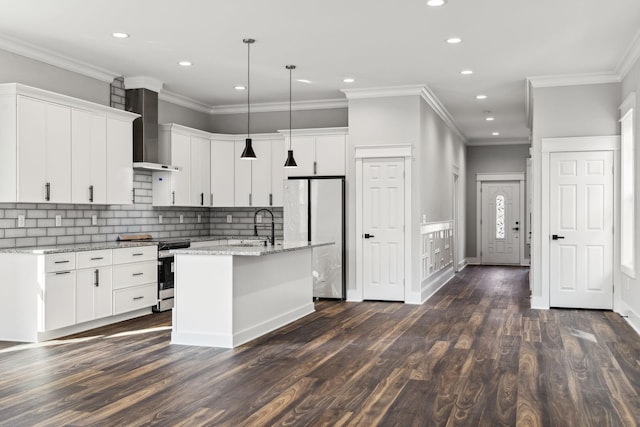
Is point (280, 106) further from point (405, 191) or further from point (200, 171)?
point (405, 191)

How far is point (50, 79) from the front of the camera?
645 centimetres

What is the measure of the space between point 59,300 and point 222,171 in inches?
146

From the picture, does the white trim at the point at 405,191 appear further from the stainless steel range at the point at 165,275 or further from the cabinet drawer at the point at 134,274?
the cabinet drawer at the point at 134,274

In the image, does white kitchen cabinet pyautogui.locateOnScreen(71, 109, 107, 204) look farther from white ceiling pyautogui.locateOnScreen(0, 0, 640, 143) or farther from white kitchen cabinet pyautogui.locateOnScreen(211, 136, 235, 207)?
white kitchen cabinet pyautogui.locateOnScreen(211, 136, 235, 207)

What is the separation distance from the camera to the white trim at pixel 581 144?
7.16m

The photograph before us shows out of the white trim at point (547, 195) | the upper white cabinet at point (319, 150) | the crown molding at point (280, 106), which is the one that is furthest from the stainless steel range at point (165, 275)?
the white trim at point (547, 195)

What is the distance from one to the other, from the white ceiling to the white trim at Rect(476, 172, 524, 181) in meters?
6.07

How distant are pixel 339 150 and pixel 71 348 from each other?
4.35m

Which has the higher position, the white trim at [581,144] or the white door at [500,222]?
the white trim at [581,144]

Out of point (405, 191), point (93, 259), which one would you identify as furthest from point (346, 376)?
point (405, 191)

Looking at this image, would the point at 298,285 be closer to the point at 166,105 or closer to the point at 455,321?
the point at 455,321

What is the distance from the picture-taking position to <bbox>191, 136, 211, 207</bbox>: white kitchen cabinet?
8570mm

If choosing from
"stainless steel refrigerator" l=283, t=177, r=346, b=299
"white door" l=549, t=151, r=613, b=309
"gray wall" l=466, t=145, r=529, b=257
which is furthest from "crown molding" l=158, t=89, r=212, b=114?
"gray wall" l=466, t=145, r=529, b=257

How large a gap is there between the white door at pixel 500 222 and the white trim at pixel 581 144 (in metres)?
6.71
